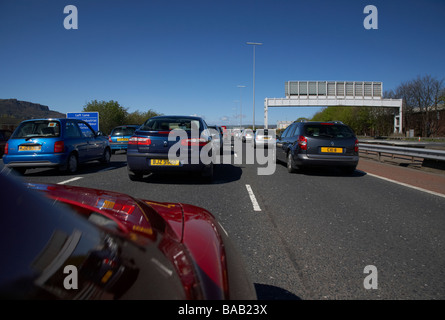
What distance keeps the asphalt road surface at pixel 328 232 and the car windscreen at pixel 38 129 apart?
1685 mm

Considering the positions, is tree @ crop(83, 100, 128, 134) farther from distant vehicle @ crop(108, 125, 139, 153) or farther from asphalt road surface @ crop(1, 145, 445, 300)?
asphalt road surface @ crop(1, 145, 445, 300)

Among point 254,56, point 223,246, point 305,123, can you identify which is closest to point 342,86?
point 254,56

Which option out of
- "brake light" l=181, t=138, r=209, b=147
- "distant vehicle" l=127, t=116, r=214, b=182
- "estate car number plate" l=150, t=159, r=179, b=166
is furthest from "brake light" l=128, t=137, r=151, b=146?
"brake light" l=181, t=138, r=209, b=147

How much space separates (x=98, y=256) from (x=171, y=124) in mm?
6421

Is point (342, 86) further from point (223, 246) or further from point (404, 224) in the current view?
point (223, 246)

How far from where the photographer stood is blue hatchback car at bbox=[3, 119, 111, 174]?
8133 millimetres

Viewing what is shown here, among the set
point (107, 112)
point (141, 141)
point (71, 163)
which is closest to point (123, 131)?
point (71, 163)

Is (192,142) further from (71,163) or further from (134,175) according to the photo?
(71,163)

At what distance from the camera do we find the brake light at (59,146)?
8320 millimetres

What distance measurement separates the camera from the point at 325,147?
28.6 ft

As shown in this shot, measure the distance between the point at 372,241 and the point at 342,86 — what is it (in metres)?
36.7

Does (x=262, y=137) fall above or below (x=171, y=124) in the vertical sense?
above

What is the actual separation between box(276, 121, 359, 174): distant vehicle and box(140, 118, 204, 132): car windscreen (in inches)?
127

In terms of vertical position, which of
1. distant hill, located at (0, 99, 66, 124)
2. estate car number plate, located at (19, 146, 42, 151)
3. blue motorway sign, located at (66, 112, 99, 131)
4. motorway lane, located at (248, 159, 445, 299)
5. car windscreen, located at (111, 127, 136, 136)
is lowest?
motorway lane, located at (248, 159, 445, 299)
